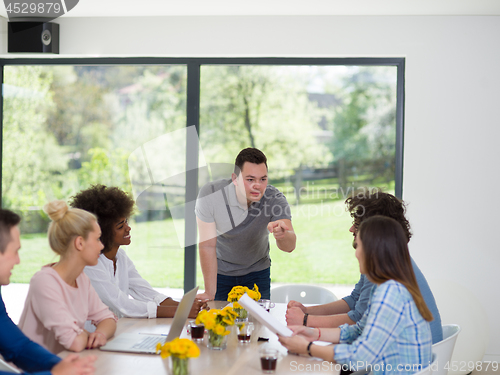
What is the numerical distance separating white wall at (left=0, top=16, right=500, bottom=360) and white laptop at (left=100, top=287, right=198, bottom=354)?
253cm

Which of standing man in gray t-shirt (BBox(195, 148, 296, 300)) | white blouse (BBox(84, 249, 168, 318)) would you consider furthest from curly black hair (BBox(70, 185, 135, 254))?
standing man in gray t-shirt (BBox(195, 148, 296, 300))

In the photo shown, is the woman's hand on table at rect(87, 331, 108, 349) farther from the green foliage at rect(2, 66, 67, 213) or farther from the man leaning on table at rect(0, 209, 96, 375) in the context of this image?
the green foliage at rect(2, 66, 67, 213)

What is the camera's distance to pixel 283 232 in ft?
9.07

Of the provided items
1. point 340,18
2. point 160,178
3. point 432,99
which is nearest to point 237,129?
point 160,178

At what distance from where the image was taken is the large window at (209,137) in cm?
413

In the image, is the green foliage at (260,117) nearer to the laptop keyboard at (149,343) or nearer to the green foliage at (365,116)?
the green foliage at (365,116)

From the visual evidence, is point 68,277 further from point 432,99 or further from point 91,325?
point 432,99

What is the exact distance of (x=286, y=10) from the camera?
3818 millimetres

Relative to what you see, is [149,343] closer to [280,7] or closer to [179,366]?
[179,366]

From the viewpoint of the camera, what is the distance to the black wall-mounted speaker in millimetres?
4043

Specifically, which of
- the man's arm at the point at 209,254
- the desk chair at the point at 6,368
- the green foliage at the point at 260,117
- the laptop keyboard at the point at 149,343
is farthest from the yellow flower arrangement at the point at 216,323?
the green foliage at the point at 260,117

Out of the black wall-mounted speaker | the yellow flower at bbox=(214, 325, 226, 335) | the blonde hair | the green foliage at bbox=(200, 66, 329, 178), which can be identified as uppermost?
the black wall-mounted speaker

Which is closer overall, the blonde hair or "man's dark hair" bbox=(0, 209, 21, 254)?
"man's dark hair" bbox=(0, 209, 21, 254)

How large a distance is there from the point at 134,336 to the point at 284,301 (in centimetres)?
Answer: 136
